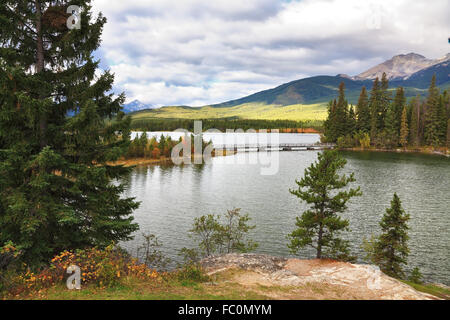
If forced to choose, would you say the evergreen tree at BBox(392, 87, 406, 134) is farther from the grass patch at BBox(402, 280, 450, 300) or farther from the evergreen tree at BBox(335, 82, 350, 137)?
the grass patch at BBox(402, 280, 450, 300)

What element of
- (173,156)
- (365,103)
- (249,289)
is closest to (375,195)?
(249,289)

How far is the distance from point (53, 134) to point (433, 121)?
13040 cm

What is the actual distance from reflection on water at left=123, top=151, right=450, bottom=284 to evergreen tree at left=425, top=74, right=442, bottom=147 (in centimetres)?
3732

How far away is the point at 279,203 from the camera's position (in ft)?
147

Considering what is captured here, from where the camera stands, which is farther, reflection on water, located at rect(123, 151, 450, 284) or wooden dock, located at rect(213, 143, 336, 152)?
wooden dock, located at rect(213, 143, 336, 152)

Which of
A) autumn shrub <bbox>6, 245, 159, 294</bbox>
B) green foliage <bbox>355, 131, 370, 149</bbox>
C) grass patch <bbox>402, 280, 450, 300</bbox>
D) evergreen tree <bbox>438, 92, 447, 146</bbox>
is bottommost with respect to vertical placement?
grass patch <bbox>402, 280, 450, 300</bbox>

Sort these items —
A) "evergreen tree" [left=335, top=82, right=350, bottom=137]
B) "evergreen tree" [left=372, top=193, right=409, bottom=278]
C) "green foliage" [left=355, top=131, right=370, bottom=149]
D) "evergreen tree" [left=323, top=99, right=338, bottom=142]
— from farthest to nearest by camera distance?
"evergreen tree" [left=323, top=99, right=338, bottom=142] < "evergreen tree" [left=335, top=82, right=350, bottom=137] < "green foliage" [left=355, top=131, right=370, bottom=149] < "evergreen tree" [left=372, top=193, right=409, bottom=278]

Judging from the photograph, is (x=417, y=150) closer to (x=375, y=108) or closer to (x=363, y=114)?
(x=375, y=108)

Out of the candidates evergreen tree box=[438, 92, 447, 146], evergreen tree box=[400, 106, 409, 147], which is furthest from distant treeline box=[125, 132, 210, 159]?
evergreen tree box=[438, 92, 447, 146]

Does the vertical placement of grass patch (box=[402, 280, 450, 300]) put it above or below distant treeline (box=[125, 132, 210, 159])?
below

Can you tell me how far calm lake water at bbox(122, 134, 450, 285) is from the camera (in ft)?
98.2

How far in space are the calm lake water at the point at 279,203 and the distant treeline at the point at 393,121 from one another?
3644 centimetres
